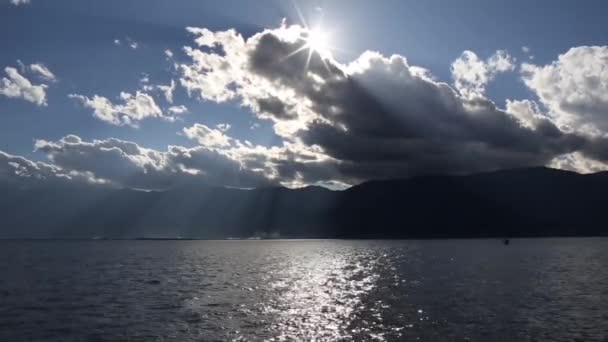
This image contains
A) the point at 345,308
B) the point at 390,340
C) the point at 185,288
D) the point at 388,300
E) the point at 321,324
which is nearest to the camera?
the point at 390,340

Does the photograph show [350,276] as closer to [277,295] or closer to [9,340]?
[277,295]

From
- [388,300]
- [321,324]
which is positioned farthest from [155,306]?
[388,300]

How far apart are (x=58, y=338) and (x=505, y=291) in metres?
61.7

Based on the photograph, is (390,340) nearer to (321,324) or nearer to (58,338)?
(321,324)

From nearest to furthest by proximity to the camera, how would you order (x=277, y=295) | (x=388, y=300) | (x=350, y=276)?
(x=388, y=300) < (x=277, y=295) < (x=350, y=276)

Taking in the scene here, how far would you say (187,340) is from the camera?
4122cm

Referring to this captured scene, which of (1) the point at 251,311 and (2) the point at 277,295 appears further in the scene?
(2) the point at 277,295

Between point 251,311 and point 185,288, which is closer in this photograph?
point 251,311

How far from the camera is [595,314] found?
52219 mm

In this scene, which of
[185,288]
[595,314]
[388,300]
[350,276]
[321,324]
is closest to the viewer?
[321,324]

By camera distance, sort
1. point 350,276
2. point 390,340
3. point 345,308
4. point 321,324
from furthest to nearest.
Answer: point 350,276
point 345,308
point 321,324
point 390,340

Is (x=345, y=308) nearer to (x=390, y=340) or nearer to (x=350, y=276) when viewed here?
(x=390, y=340)

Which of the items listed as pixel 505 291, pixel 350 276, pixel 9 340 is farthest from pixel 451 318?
pixel 350 276

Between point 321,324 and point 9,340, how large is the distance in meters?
28.5
